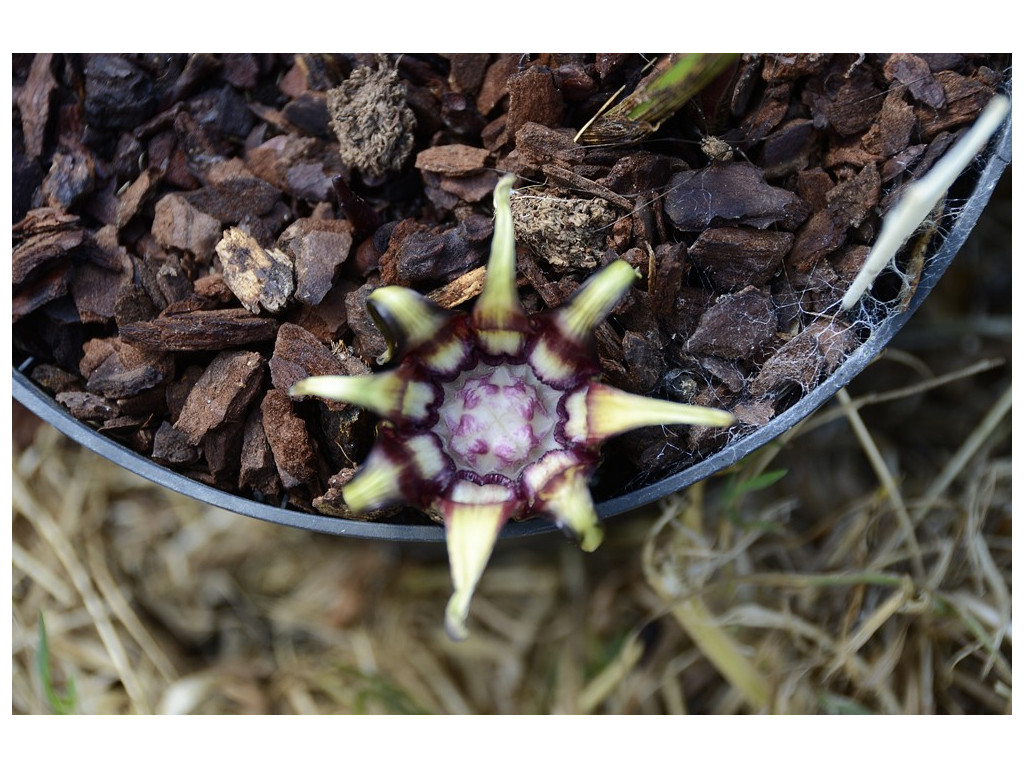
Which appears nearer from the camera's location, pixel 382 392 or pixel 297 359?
pixel 382 392

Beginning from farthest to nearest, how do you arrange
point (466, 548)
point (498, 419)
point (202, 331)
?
point (202, 331)
point (498, 419)
point (466, 548)

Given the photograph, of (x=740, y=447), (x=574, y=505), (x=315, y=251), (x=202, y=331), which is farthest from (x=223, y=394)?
(x=740, y=447)

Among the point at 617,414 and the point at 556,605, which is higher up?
the point at 617,414

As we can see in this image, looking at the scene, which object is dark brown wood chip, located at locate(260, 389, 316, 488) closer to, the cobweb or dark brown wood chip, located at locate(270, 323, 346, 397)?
dark brown wood chip, located at locate(270, 323, 346, 397)

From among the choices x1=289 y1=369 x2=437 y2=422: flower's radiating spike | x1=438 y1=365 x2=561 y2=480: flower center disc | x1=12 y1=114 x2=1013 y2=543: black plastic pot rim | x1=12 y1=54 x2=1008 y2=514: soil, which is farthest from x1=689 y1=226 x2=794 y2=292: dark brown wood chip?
x1=289 y1=369 x2=437 y2=422: flower's radiating spike

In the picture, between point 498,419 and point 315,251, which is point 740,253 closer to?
point 498,419

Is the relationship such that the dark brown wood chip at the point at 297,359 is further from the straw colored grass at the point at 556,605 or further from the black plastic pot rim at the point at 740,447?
the straw colored grass at the point at 556,605
